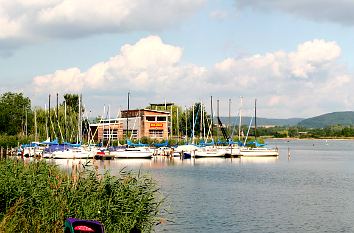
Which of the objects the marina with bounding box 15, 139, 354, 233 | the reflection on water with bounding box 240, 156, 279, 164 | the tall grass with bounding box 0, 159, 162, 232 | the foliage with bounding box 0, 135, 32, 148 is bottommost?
the marina with bounding box 15, 139, 354, 233

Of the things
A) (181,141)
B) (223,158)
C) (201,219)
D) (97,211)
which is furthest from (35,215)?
(181,141)

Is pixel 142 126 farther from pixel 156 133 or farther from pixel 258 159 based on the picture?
pixel 258 159

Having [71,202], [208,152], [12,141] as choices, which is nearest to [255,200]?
[71,202]

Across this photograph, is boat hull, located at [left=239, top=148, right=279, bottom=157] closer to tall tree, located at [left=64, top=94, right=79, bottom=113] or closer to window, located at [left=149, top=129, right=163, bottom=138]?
window, located at [left=149, top=129, right=163, bottom=138]

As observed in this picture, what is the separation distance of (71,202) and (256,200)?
1048 inches

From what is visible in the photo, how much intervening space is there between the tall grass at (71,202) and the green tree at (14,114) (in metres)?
108

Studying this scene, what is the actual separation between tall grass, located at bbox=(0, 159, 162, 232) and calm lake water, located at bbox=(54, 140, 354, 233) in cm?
649

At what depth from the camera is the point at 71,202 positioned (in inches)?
912

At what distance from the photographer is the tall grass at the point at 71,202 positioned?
22.6m

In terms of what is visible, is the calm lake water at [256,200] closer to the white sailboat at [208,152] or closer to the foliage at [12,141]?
the white sailboat at [208,152]

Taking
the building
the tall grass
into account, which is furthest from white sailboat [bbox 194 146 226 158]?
the tall grass

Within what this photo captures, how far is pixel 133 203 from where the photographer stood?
2467 cm

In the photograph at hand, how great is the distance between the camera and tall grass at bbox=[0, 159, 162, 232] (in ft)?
74.0

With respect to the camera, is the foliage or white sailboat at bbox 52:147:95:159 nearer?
white sailboat at bbox 52:147:95:159
